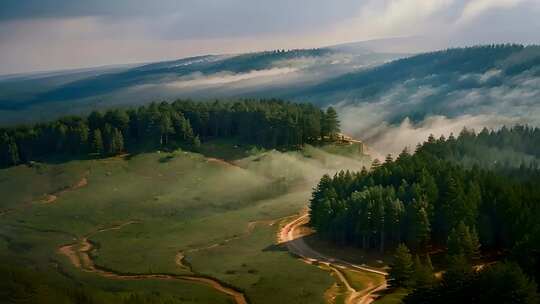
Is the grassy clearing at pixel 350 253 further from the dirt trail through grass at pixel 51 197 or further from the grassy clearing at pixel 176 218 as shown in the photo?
the dirt trail through grass at pixel 51 197

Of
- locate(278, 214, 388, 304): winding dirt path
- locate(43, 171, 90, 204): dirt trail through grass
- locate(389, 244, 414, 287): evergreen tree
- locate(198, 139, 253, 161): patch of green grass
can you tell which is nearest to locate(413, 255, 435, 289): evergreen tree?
locate(389, 244, 414, 287): evergreen tree

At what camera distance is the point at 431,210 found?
358ft

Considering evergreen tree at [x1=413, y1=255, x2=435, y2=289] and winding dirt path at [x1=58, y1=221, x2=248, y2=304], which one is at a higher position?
evergreen tree at [x1=413, y1=255, x2=435, y2=289]

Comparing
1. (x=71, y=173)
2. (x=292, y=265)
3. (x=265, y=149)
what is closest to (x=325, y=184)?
(x=292, y=265)

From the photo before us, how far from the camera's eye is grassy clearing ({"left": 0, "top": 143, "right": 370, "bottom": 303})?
304 feet

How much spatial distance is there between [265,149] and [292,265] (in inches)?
4007

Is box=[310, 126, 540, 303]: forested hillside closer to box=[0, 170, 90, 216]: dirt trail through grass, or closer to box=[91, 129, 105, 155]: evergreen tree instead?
box=[0, 170, 90, 216]: dirt trail through grass

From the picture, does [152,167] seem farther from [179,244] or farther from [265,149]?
[179,244]

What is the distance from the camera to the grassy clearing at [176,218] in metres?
92.6

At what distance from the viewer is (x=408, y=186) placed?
117 metres

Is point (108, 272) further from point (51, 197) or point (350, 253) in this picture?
point (51, 197)

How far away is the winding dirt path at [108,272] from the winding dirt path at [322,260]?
16406mm

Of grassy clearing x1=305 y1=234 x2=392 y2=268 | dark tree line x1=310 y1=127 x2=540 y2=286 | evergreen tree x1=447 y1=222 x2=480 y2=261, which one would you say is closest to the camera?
evergreen tree x1=447 y1=222 x2=480 y2=261

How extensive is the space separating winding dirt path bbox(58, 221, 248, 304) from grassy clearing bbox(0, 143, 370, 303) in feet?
5.05
